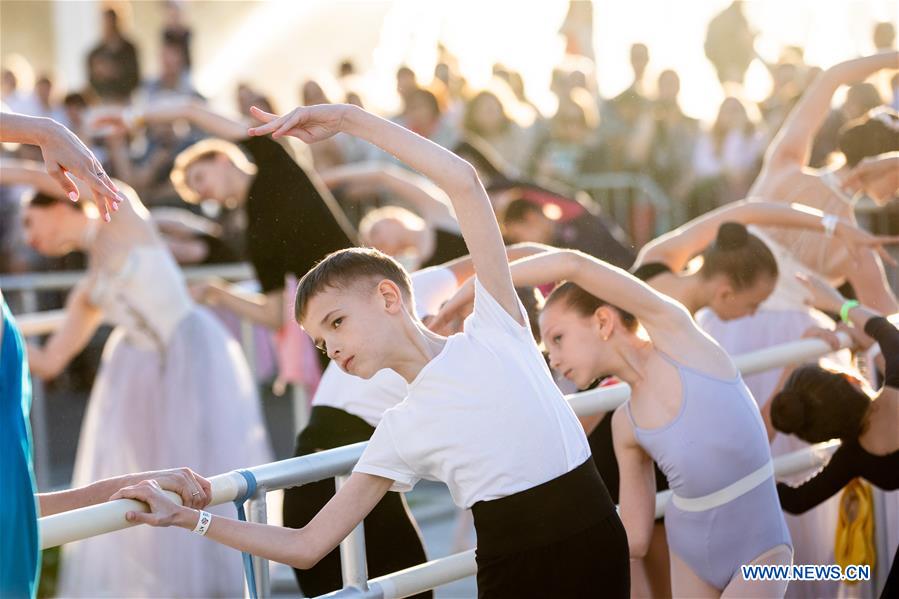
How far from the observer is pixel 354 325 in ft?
9.13

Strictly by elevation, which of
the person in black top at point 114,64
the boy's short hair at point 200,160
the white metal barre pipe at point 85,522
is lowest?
the white metal barre pipe at point 85,522

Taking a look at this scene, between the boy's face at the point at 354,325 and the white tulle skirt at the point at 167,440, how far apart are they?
3.90 m

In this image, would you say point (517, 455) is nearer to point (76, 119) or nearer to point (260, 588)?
point (260, 588)

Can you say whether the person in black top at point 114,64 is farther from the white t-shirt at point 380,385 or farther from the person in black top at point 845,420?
the person in black top at point 845,420

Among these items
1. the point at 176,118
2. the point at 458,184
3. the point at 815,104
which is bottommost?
the point at 458,184

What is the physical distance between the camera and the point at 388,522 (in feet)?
13.2

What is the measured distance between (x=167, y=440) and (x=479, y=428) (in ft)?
14.0

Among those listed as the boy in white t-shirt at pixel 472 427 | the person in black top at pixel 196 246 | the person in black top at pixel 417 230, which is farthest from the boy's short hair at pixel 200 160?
the boy in white t-shirt at pixel 472 427

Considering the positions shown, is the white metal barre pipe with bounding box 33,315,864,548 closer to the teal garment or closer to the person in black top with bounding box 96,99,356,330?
the teal garment

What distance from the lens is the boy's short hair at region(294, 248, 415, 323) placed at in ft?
9.23

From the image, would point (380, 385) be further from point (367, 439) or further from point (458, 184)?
point (458, 184)

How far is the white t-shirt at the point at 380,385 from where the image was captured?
4039 mm

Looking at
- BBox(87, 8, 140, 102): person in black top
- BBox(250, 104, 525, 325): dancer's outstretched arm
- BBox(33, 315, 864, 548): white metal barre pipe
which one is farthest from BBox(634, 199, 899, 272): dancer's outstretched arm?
BBox(87, 8, 140, 102): person in black top

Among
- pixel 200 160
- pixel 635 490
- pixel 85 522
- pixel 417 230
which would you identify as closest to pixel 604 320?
pixel 635 490
